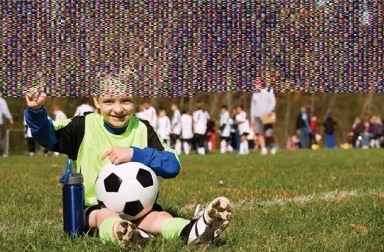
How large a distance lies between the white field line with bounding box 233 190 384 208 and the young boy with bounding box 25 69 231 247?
1.99m

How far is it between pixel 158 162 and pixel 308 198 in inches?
114

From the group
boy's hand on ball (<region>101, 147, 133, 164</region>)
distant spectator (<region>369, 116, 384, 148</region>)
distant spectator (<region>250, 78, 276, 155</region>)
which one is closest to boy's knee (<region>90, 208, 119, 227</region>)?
boy's hand on ball (<region>101, 147, 133, 164</region>)

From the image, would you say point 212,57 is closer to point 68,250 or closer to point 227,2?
point 227,2

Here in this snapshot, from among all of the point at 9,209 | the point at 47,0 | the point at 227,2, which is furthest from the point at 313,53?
the point at 9,209

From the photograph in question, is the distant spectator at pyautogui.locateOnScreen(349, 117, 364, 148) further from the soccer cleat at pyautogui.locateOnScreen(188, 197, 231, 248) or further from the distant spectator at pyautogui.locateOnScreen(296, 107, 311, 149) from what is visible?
the soccer cleat at pyautogui.locateOnScreen(188, 197, 231, 248)

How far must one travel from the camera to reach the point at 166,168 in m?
4.52

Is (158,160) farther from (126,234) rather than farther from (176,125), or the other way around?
(176,125)

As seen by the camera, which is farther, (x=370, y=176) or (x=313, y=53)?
(x=370, y=176)

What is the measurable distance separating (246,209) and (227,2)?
2.57 meters

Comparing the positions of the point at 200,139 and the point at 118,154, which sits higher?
the point at 118,154

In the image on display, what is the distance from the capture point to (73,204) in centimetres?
420

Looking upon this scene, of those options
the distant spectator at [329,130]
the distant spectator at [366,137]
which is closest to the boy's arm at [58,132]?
the distant spectator at [329,130]

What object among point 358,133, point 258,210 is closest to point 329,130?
point 358,133

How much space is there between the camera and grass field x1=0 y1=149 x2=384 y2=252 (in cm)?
423
